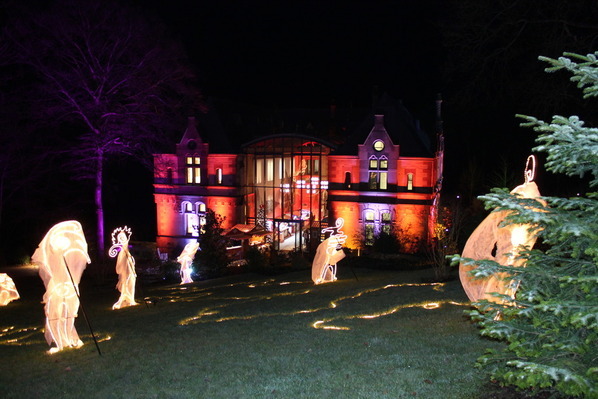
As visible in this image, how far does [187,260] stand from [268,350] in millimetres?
13688

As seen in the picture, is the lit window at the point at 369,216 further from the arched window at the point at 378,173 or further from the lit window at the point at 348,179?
the lit window at the point at 348,179

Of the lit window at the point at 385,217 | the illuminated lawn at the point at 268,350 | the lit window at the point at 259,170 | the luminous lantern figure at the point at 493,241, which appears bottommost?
the illuminated lawn at the point at 268,350

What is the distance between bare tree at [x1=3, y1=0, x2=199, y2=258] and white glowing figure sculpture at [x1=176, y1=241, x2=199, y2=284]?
680cm

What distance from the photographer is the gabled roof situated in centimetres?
3225

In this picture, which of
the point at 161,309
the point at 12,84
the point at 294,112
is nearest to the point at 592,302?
the point at 161,309

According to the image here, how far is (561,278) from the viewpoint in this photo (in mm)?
3980

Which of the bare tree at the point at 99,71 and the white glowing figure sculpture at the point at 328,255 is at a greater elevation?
the bare tree at the point at 99,71

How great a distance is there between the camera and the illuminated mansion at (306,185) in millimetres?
32031

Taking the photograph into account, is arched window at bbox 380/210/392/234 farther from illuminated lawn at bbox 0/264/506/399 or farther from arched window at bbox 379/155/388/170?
illuminated lawn at bbox 0/264/506/399

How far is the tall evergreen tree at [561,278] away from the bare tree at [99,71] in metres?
24.0

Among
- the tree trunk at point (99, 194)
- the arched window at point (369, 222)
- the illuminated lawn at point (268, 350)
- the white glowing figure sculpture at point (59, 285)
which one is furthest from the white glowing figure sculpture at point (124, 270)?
the arched window at point (369, 222)

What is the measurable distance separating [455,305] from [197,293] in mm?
10386

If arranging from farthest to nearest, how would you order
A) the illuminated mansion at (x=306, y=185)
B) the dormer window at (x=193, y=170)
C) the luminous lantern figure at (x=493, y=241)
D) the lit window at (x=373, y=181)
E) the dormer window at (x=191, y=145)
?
the dormer window at (x=193, y=170)
the dormer window at (x=191, y=145)
the lit window at (x=373, y=181)
the illuminated mansion at (x=306, y=185)
the luminous lantern figure at (x=493, y=241)

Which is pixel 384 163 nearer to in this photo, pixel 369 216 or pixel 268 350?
pixel 369 216
